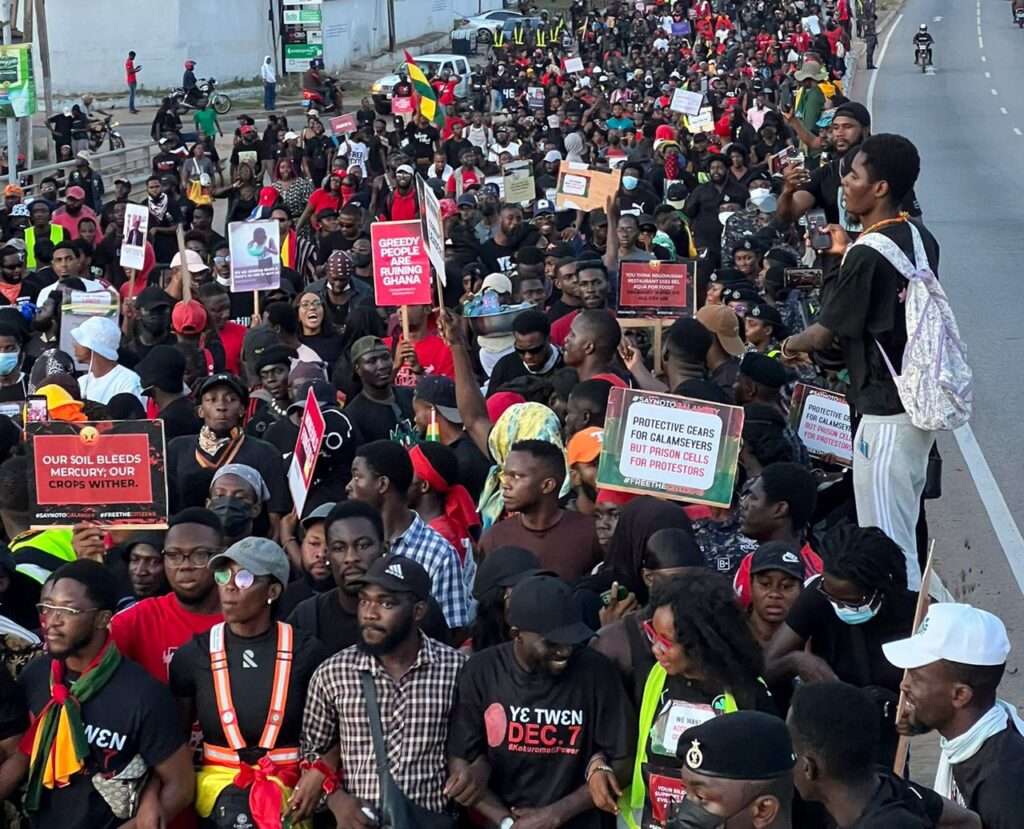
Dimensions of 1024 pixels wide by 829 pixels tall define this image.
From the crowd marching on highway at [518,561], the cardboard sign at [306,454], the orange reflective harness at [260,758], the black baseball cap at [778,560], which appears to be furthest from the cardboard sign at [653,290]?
the orange reflective harness at [260,758]

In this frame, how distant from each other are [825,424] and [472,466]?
174cm

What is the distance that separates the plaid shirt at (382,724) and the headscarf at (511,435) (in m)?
2.07

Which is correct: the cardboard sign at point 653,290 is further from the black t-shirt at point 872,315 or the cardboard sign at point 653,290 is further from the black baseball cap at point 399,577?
the black baseball cap at point 399,577

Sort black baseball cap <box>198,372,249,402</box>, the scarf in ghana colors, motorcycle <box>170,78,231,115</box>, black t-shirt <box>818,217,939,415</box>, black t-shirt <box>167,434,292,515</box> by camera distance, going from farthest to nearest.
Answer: motorcycle <box>170,78,231,115</box> → black baseball cap <box>198,372,249,402</box> → black t-shirt <box>167,434,292,515</box> → black t-shirt <box>818,217,939,415</box> → the scarf in ghana colors

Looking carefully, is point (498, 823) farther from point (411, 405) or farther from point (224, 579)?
point (411, 405)

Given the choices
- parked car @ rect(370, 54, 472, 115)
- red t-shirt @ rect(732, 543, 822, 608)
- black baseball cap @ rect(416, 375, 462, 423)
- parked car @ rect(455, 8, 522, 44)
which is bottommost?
red t-shirt @ rect(732, 543, 822, 608)

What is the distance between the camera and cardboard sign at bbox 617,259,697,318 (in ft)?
37.2

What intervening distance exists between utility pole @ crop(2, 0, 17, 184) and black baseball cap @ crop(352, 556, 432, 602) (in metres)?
19.0

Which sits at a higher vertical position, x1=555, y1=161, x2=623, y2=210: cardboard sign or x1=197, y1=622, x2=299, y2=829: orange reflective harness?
x1=555, y1=161, x2=623, y2=210: cardboard sign

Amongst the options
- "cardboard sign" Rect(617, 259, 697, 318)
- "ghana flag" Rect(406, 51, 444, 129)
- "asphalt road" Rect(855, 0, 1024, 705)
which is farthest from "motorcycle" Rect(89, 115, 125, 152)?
"cardboard sign" Rect(617, 259, 697, 318)


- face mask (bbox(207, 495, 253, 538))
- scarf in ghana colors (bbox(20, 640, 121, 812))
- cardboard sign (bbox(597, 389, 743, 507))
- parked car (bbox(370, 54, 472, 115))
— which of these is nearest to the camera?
scarf in ghana colors (bbox(20, 640, 121, 812))

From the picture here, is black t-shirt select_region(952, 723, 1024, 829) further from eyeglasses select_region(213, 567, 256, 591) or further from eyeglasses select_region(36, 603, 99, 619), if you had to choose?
eyeglasses select_region(36, 603, 99, 619)

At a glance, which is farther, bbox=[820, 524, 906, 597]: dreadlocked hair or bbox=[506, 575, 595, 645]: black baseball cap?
bbox=[820, 524, 906, 597]: dreadlocked hair

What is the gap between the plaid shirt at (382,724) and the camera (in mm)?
6008
